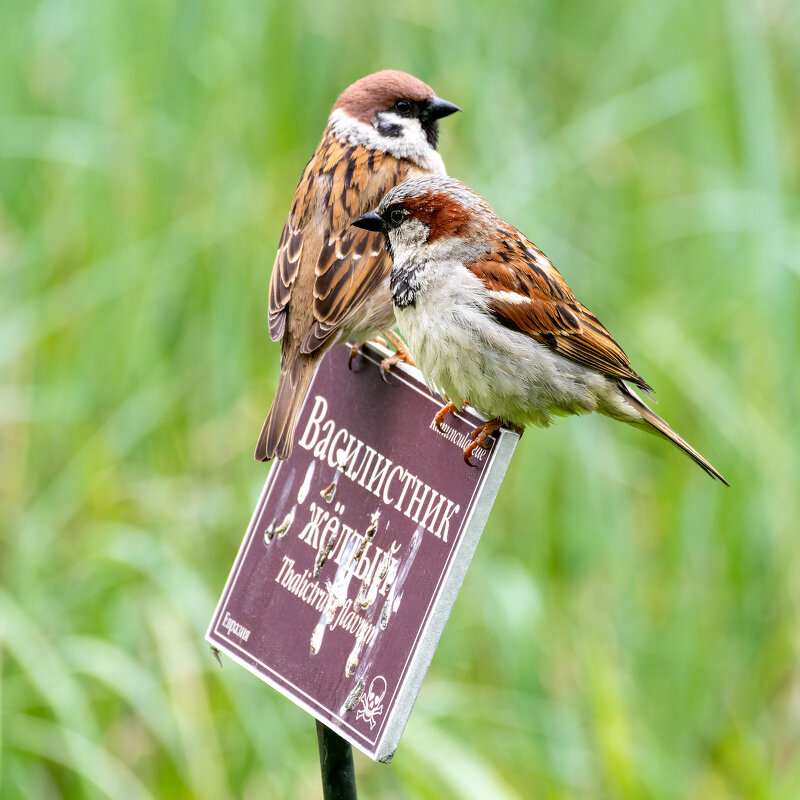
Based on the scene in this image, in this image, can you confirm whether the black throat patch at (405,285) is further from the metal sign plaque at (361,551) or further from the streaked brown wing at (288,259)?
the streaked brown wing at (288,259)

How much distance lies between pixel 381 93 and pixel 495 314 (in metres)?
0.74

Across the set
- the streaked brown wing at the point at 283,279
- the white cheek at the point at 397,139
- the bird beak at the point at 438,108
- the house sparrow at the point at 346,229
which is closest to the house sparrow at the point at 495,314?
the house sparrow at the point at 346,229

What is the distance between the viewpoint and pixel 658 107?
339 cm

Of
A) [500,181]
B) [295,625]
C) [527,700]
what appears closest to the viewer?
[295,625]

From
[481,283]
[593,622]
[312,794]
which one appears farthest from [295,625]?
[593,622]

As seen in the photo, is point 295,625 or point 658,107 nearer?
point 295,625

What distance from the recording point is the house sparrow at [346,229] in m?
2.12

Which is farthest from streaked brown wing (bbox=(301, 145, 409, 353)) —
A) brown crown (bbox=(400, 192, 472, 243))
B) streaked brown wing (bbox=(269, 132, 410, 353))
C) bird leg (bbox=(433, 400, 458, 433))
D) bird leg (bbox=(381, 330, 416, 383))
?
bird leg (bbox=(433, 400, 458, 433))

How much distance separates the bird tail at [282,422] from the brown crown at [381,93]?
28.2 inches

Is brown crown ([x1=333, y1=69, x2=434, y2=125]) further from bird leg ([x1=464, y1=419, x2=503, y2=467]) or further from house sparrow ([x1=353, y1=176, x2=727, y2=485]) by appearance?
bird leg ([x1=464, y1=419, x2=503, y2=467])

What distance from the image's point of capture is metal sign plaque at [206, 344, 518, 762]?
1.52m

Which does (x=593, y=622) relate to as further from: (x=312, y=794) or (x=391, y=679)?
(x=391, y=679)

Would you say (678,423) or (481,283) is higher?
(481,283)

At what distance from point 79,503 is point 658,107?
1830 millimetres
